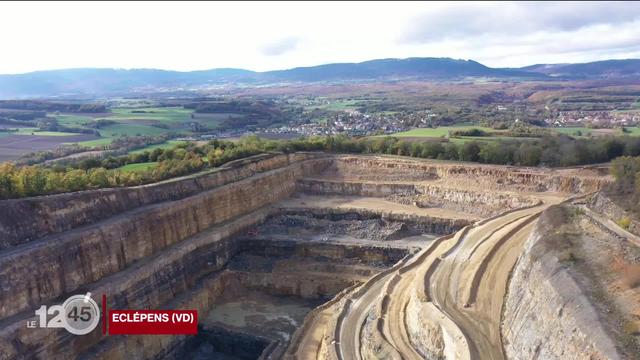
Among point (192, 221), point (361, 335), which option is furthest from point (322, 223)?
point (361, 335)

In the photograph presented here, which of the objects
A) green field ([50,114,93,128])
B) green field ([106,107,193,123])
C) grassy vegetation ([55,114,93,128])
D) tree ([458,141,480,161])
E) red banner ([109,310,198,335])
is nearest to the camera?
red banner ([109,310,198,335])

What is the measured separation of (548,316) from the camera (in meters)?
19.6

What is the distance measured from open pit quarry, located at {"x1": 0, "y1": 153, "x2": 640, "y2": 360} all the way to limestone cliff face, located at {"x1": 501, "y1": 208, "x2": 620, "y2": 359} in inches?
3.1

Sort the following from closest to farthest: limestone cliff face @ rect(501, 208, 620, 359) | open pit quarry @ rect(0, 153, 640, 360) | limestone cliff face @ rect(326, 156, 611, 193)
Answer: limestone cliff face @ rect(501, 208, 620, 359)
open pit quarry @ rect(0, 153, 640, 360)
limestone cliff face @ rect(326, 156, 611, 193)

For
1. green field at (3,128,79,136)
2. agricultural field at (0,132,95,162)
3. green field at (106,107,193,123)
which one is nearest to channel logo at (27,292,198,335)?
agricultural field at (0,132,95,162)

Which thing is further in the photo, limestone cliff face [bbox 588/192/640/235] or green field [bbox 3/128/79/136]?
green field [bbox 3/128/79/136]

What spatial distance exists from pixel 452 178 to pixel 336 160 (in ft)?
45.7

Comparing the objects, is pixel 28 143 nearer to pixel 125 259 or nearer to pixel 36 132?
pixel 36 132

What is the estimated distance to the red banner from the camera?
99.6 feet

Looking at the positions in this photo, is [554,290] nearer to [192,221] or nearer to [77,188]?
[192,221]

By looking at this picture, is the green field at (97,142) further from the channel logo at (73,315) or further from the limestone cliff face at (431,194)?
the channel logo at (73,315)

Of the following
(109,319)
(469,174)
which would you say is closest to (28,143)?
(109,319)

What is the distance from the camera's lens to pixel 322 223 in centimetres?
4628

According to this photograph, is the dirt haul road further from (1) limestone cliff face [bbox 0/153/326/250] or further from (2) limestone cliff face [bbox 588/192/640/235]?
(1) limestone cliff face [bbox 0/153/326/250]
